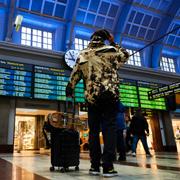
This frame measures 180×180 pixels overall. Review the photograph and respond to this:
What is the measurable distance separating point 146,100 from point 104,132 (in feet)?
29.0

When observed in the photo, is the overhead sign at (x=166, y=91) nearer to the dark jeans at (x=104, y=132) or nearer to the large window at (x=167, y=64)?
the large window at (x=167, y=64)

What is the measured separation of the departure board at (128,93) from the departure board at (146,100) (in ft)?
0.97

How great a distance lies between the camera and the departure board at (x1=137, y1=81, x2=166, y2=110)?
10.6 m

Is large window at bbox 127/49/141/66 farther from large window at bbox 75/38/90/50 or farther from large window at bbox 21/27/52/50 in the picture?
large window at bbox 21/27/52/50

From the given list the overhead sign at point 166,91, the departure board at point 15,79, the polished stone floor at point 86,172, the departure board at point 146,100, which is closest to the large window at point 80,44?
the departure board at point 146,100

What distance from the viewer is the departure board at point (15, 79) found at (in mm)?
7848

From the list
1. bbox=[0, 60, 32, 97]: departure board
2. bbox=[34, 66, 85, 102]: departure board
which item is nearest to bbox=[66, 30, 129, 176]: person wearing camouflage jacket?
bbox=[0, 60, 32, 97]: departure board

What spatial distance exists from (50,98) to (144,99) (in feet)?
14.6

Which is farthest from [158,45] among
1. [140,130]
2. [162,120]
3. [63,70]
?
[140,130]

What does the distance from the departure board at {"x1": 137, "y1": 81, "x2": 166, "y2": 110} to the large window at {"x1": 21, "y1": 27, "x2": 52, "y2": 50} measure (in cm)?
464

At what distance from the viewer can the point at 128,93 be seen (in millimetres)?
10344

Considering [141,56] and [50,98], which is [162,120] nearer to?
[141,56]

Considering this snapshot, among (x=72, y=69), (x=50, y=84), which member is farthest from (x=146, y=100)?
(x=72, y=69)

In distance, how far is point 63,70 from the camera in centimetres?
929
